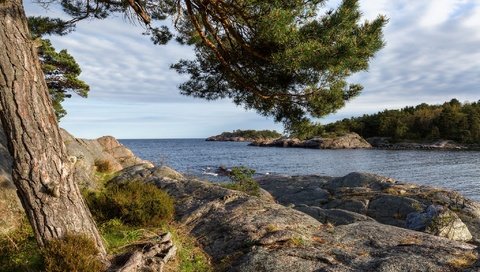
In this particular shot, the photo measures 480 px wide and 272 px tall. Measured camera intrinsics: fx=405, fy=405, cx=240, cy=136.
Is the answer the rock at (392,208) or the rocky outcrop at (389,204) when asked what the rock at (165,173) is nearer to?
the rocky outcrop at (389,204)

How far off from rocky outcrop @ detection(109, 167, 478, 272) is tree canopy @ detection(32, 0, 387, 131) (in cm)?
268

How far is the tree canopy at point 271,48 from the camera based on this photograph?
313 inches

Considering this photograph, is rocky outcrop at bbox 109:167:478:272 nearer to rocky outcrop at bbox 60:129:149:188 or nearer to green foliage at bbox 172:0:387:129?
green foliage at bbox 172:0:387:129

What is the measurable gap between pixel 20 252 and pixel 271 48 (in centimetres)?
629

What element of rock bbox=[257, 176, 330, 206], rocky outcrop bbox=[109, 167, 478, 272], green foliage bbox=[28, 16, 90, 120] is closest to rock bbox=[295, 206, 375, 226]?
rocky outcrop bbox=[109, 167, 478, 272]

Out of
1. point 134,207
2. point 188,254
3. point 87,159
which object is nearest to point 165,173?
point 87,159

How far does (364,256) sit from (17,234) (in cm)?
649

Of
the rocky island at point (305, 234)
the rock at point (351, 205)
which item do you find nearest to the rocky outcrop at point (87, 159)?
the rocky island at point (305, 234)

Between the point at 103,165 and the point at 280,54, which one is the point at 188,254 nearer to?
the point at 280,54

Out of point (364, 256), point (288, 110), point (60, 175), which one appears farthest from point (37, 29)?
point (364, 256)

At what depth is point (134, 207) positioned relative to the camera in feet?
28.2

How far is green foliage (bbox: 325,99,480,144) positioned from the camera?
96625 mm

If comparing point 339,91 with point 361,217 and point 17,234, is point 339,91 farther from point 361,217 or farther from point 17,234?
point 17,234

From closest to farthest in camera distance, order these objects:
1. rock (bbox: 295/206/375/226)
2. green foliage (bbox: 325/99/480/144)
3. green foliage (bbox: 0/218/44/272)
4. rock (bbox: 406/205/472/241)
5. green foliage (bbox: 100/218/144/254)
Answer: green foliage (bbox: 0/218/44/272), green foliage (bbox: 100/218/144/254), rock (bbox: 406/205/472/241), rock (bbox: 295/206/375/226), green foliage (bbox: 325/99/480/144)
